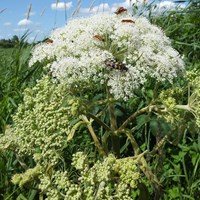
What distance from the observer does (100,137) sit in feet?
12.8

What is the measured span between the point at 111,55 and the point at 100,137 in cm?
153

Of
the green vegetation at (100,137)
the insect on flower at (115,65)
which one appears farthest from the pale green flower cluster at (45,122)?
the insect on flower at (115,65)

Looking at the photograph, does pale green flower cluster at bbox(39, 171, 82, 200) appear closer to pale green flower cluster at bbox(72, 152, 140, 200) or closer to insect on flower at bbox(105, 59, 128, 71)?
pale green flower cluster at bbox(72, 152, 140, 200)

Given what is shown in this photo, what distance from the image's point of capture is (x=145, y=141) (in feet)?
12.4

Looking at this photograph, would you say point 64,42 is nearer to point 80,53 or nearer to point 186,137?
point 80,53

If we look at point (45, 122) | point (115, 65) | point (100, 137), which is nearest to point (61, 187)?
point (45, 122)

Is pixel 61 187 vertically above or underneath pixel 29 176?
above

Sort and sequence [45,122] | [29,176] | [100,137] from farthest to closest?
[100,137]
[29,176]
[45,122]

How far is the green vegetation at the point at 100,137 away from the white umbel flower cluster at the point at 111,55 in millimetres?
115

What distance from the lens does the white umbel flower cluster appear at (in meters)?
2.43

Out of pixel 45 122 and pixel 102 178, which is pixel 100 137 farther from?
pixel 102 178

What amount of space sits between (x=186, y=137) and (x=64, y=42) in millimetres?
1665

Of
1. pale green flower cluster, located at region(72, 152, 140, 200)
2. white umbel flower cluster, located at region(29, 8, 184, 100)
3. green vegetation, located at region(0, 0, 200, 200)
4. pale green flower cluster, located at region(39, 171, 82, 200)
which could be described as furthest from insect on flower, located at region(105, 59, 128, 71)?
pale green flower cluster, located at region(39, 171, 82, 200)

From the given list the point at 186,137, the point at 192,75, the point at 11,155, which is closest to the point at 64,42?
the point at 192,75
